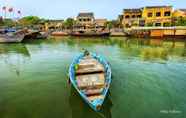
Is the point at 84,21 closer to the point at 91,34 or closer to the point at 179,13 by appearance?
the point at 91,34

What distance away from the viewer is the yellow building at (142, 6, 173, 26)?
45438 millimetres

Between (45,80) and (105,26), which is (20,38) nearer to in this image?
(45,80)

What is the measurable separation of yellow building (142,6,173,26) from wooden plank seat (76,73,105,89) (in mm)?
41091

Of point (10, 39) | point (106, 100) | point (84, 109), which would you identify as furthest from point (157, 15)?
point (84, 109)

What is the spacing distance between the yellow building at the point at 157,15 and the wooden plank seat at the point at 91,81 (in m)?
41.1

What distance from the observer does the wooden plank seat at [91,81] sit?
23.8ft

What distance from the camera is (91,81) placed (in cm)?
798

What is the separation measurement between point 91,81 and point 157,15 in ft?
145

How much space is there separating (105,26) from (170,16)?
21.1 m

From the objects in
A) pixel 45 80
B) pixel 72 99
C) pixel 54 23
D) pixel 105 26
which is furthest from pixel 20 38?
pixel 54 23

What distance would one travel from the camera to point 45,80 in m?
10.0

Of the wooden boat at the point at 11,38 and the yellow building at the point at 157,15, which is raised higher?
the yellow building at the point at 157,15

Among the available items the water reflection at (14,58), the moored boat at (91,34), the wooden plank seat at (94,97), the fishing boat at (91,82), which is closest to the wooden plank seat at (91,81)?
the fishing boat at (91,82)

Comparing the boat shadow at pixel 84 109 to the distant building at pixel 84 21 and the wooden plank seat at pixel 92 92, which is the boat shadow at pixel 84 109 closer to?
the wooden plank seat at pixel 92 92
